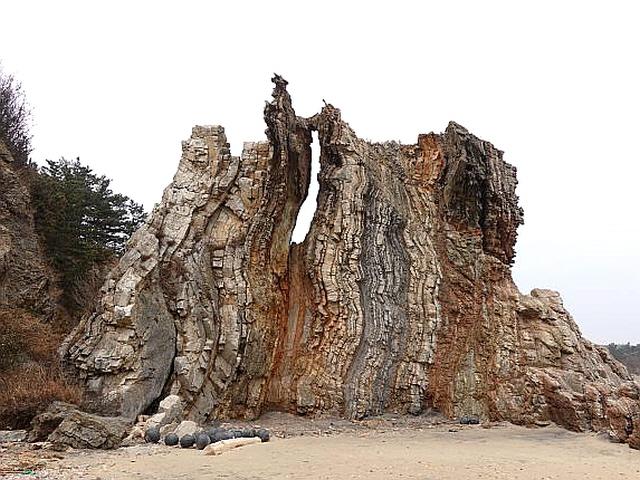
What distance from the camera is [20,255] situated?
21.2m

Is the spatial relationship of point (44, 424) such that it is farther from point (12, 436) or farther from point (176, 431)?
point (176, 431)

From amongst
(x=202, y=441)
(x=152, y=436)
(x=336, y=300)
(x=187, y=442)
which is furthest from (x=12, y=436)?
(x=336, y=300)

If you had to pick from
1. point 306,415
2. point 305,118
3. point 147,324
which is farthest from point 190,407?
point 305,118

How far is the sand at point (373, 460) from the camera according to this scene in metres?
9.24

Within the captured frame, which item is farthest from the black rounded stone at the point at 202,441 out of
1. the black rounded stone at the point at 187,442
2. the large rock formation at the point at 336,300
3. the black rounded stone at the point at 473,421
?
the black rounded stone at the point at 473,421

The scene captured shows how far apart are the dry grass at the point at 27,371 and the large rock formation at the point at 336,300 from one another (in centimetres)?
99

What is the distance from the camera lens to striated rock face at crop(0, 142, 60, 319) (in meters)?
20.2

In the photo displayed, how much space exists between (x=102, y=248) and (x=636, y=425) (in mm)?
18050

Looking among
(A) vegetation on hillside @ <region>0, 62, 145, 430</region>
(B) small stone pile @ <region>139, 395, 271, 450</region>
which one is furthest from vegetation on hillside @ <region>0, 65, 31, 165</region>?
(B) small stone pile @ <region>139, 395, 271, 450</region>

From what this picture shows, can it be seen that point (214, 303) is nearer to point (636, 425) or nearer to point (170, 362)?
point (170, 362)

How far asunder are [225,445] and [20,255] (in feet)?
41.8

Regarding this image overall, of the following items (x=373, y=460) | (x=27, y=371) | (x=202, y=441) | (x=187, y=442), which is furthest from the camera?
(x=27, y=371)

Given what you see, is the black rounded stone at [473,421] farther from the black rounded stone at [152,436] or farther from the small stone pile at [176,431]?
the black rounded stone at [152,436]

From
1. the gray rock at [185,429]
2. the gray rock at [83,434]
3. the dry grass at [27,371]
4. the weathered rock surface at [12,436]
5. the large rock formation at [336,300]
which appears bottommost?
the weathered rock surface at [12,436]
